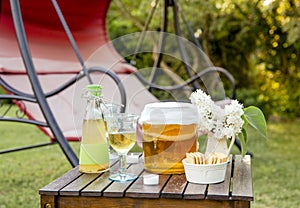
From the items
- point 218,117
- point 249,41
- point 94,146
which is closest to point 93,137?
point 94,146

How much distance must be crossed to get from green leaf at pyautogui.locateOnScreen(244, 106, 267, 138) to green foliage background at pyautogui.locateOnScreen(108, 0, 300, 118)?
4.19 meters

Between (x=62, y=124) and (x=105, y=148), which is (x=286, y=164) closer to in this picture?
(x=62, y=124)

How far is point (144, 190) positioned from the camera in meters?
1.31

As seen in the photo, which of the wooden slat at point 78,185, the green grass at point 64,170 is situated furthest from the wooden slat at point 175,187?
the green grass at point 64,170

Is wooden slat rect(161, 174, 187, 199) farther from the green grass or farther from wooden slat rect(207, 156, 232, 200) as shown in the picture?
the green grass

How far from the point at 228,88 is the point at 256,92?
418 mm

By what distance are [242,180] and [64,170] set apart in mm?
2367

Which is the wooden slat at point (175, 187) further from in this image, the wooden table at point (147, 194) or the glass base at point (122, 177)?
the glass base at point (122, 177)

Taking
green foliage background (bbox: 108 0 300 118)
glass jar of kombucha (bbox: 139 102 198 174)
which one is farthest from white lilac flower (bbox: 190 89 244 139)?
green foliage background (bbox: 108 0 300 118)

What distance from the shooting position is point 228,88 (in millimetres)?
7125

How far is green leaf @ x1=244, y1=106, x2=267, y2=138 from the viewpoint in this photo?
5.10 ft

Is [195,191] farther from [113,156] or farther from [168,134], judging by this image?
[113,156]

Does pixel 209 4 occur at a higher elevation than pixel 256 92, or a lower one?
higher

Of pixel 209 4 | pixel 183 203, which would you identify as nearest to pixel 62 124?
pixel 183 203
